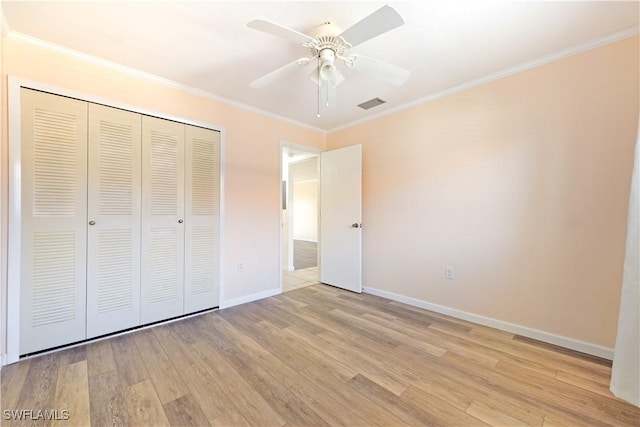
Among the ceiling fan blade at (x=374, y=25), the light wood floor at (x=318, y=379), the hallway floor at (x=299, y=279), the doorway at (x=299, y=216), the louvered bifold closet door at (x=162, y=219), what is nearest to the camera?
the ceiling fan blade at (x=374, y=25)

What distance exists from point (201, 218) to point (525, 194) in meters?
3.17

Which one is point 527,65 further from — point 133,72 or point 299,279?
point 299,279

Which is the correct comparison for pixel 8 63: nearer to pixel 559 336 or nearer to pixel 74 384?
pixel 74 384

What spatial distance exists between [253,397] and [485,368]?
161 cm

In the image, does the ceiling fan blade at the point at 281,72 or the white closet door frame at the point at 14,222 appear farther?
the white closet door frame at the point at 14,222

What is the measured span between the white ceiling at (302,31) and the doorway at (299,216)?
5.01 ft

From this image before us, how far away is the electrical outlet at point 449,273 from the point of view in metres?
2.72

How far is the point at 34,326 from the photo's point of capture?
1.93m

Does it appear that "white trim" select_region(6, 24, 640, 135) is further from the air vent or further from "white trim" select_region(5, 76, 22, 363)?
"white trim" select_region(5, 76, 22, 363)

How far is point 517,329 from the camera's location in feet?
7.62

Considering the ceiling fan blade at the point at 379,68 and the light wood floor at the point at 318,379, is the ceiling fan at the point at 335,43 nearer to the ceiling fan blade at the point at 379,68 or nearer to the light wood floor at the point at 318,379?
the ceiling fan blade at the point at 379,68

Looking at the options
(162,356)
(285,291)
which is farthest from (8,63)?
(285,291)

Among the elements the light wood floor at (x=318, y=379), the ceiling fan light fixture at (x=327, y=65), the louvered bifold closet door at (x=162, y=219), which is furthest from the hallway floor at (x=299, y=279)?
the ceiling fan light fixture at (x=327, y=65)

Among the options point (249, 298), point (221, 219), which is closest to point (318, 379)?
point (249, 298)
